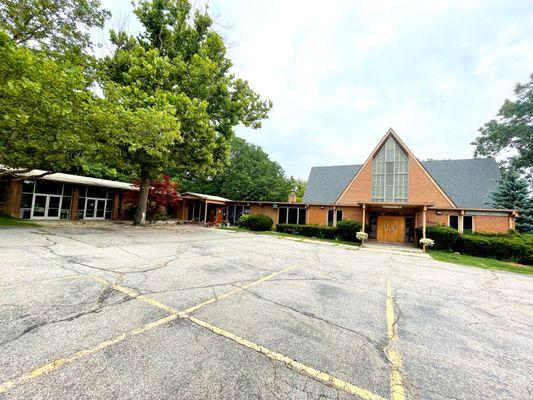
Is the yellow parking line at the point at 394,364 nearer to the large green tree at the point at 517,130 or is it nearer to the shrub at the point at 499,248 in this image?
the shrub at the point at 499,248

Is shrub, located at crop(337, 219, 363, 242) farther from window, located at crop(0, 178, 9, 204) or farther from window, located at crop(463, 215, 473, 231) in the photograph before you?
window, located at crop(0, 178, 9, 204)

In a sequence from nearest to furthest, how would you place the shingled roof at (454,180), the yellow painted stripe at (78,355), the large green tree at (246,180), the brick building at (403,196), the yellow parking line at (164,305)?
the yellow painted stripe at (78,355)
the yellow parking line at (164,305)
the brick building at (403,196)
the shingled roof at (454,180)
the large green tree at (246,180)

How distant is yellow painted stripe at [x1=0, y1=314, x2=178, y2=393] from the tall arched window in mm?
20494

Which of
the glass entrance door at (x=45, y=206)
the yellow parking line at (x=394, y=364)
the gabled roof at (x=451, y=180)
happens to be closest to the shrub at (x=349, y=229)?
the gabled roof at (x=451, y=180)

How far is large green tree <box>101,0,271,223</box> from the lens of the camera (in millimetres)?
12164

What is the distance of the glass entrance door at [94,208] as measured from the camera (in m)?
20.4

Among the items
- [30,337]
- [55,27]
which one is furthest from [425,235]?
[55,27]

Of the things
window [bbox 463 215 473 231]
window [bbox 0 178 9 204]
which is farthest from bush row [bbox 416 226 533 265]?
window [bbox 0 178 9 204]

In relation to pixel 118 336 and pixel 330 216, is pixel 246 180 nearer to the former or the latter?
pixel 330 216

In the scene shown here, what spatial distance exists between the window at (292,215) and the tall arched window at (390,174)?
22.3ft

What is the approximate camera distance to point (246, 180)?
36.8 m

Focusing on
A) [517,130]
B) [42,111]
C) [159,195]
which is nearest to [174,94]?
[42,111]

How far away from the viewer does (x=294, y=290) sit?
16.8 ft

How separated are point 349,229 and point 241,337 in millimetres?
16325
